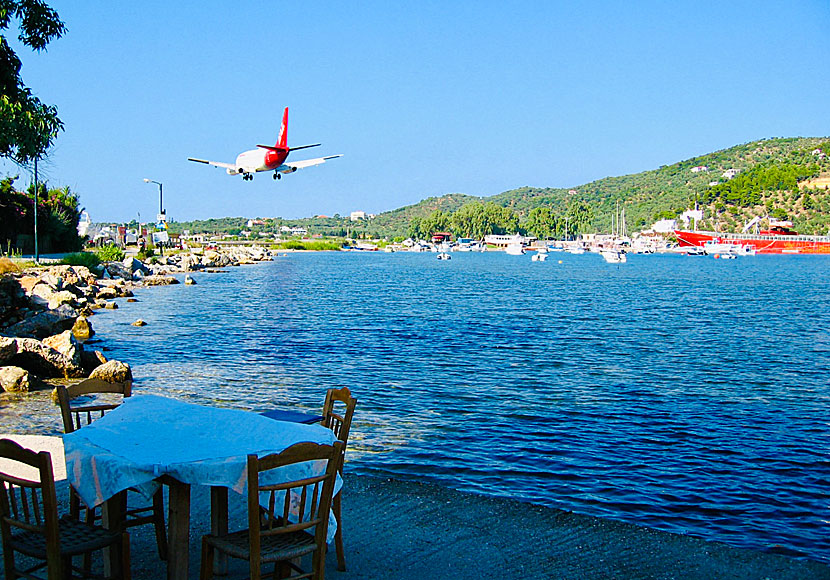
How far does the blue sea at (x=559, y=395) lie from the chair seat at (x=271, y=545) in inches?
189

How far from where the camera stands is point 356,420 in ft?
43.8

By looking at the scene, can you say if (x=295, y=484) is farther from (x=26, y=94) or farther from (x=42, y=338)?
(x=42, y=338)

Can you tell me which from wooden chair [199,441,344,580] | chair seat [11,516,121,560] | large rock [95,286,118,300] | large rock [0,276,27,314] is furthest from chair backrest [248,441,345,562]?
large rock [95,286,118,300]

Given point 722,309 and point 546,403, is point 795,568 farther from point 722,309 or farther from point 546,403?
point 722,309

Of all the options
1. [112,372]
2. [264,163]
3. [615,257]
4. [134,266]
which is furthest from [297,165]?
[615,257]

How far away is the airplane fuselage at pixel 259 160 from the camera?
147 feet

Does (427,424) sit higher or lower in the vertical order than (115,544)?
lower

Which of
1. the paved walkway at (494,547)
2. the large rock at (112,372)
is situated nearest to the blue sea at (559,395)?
the large rock at (112,372)

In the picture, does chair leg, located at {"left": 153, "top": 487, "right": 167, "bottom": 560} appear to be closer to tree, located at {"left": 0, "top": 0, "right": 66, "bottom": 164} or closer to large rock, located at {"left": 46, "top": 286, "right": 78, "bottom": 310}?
tree, located at {"left": 0, "top": 0, "right": 66, "bottom": 164}

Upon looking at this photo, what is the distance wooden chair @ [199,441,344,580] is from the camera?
459 centimetres

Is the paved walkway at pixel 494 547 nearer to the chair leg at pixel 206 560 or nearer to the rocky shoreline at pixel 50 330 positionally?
the chair leg at pixel 206 560

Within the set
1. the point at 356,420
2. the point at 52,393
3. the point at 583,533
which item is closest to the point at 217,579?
the point at 583,533

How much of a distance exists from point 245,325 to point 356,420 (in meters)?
18.1

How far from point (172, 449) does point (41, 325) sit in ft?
A: 57.2
